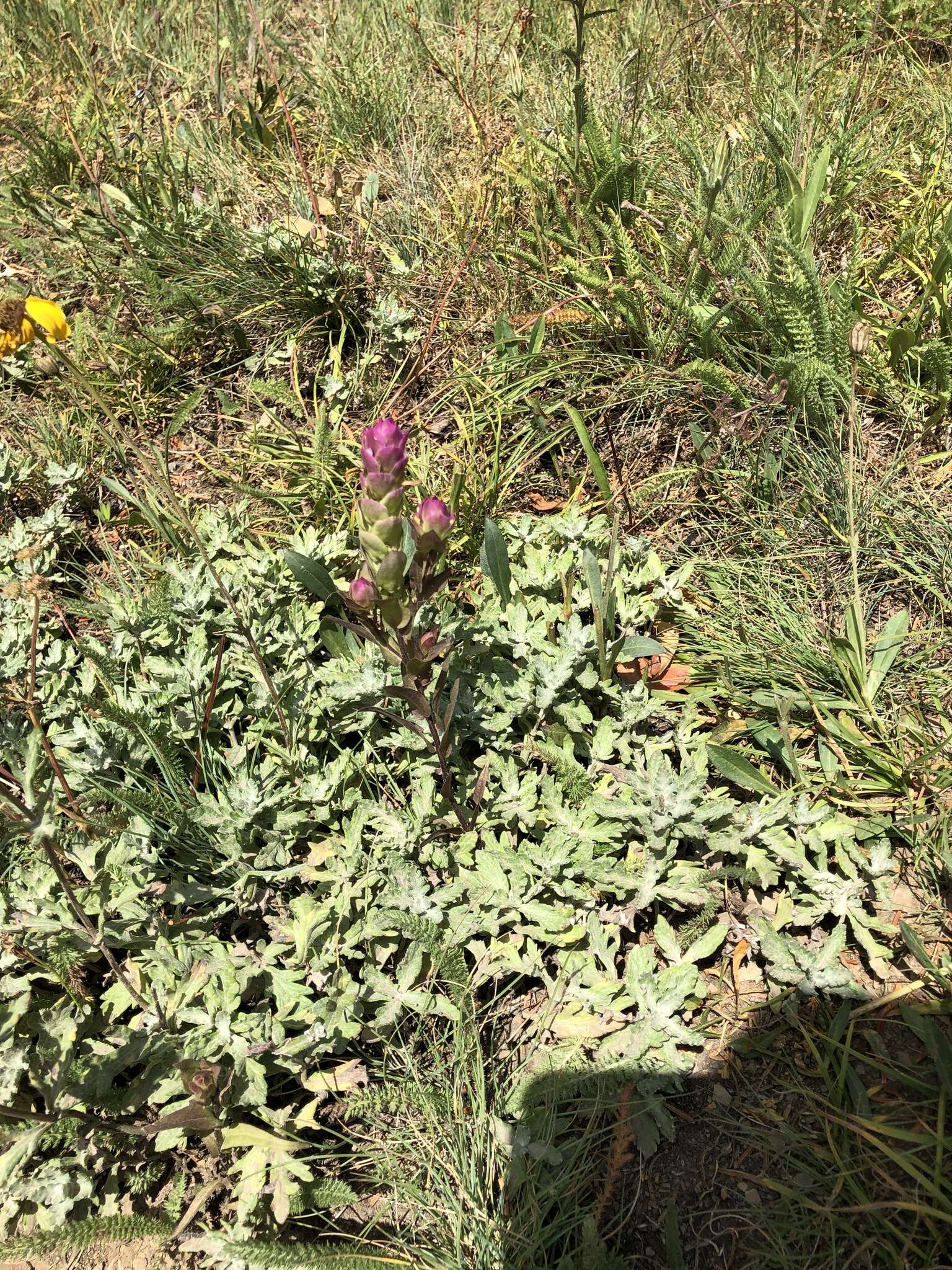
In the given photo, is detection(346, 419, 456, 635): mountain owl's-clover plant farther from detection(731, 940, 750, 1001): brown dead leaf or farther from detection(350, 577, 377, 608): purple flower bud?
detection(731, 940, 750, 1001): brown dead leaf

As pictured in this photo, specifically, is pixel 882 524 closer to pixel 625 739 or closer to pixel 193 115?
pixel 625 739

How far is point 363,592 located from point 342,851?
0.73 m

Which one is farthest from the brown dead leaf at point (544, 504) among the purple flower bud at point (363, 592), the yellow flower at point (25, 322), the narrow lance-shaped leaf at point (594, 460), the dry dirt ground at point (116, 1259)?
the dry dirt ground at point (116, 1259)

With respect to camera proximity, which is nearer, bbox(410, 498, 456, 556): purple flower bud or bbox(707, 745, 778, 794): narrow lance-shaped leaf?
bbox(410, 498, 456, 556): purple flower bud

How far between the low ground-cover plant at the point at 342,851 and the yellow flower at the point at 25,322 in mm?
488

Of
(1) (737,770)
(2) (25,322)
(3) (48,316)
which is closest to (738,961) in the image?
(1) (737,770)

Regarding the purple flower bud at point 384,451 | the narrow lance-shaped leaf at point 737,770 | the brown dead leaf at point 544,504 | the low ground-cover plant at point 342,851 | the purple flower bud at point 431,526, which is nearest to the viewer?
the purple flower bud at point 384,451

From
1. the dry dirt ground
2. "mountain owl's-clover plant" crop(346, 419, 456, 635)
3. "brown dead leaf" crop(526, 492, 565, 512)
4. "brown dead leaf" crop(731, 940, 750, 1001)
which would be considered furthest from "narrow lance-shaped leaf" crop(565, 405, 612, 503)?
the dry dirt ground

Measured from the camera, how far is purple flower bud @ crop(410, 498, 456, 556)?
1.53m

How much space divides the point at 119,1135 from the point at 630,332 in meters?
2.50

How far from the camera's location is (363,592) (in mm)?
1471

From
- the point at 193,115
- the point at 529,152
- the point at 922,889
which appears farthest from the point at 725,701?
the point at 193,115

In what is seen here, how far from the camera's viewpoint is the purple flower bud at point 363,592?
147cm

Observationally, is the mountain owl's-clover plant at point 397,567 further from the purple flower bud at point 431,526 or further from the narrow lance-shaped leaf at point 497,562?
the narrow lance-shaped leaf at point 497,562
